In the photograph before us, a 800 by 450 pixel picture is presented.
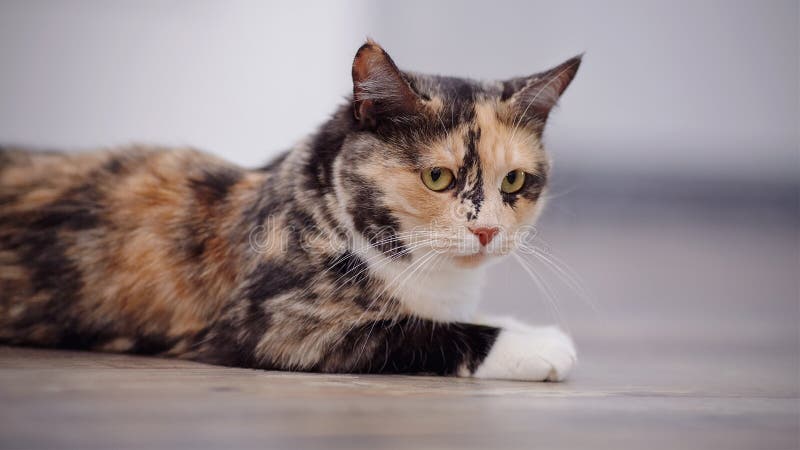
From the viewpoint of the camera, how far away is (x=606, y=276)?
143 inches

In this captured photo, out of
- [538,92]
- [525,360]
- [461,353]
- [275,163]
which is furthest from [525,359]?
[275,163]

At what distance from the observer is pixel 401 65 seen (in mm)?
4258

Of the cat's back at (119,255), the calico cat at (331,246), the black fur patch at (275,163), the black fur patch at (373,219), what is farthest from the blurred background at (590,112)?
the cat's back at (119,255)

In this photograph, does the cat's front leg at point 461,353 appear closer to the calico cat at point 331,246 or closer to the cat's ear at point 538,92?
the calico cat at point 331,246

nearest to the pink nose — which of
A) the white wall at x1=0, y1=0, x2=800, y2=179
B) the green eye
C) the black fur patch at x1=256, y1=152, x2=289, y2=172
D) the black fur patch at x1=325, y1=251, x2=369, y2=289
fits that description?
the green eye

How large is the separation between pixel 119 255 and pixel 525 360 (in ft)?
2.78

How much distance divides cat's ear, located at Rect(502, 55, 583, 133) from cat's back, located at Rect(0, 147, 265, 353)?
563mm

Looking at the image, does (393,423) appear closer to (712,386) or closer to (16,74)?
(712,386)

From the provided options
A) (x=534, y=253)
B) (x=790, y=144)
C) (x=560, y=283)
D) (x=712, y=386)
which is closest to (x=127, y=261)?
(x=534, y=253)

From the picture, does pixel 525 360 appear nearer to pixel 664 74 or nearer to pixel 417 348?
pixel 417 348

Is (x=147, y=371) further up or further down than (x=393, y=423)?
further down

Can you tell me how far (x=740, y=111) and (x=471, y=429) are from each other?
4.89 meters

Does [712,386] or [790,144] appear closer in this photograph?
[712,386]

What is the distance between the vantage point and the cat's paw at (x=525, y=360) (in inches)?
56.3
